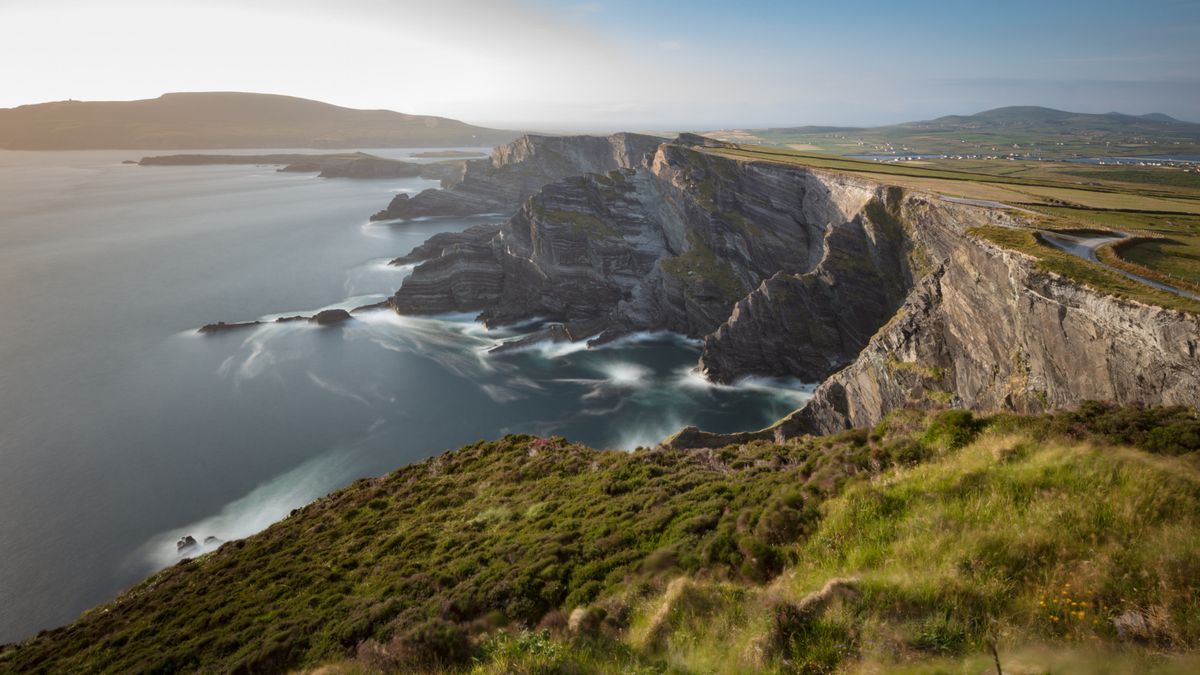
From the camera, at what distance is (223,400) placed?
52719 millimetres

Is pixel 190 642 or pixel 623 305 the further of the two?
pixel 623 305

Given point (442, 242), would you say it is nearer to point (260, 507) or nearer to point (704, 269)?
point (704, 269)

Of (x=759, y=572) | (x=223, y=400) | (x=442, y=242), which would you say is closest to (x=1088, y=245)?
(x=759, y=572)

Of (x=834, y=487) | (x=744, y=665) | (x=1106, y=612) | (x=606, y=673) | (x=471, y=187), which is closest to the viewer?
(x=1106, y=612)

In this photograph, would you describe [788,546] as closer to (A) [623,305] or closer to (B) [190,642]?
(B) [190,642]

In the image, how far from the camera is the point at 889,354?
3378cm

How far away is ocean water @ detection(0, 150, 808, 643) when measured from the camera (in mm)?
36469

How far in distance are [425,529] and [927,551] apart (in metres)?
16.6

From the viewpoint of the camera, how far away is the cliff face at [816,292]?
2109cm

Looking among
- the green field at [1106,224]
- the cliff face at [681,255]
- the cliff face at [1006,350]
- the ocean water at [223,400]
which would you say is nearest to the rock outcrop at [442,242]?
the ocean water at [223,400]

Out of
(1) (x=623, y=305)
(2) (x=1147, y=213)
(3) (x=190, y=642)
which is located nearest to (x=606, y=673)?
(3) (x=190, y=642)

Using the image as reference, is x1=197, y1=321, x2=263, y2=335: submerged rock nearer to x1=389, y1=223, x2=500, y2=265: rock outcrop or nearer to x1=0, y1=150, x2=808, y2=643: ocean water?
x1=0, y1=150, x2=808, y2=643: ocean water

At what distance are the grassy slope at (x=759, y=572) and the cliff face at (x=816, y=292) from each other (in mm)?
11746

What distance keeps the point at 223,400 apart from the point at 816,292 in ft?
206
